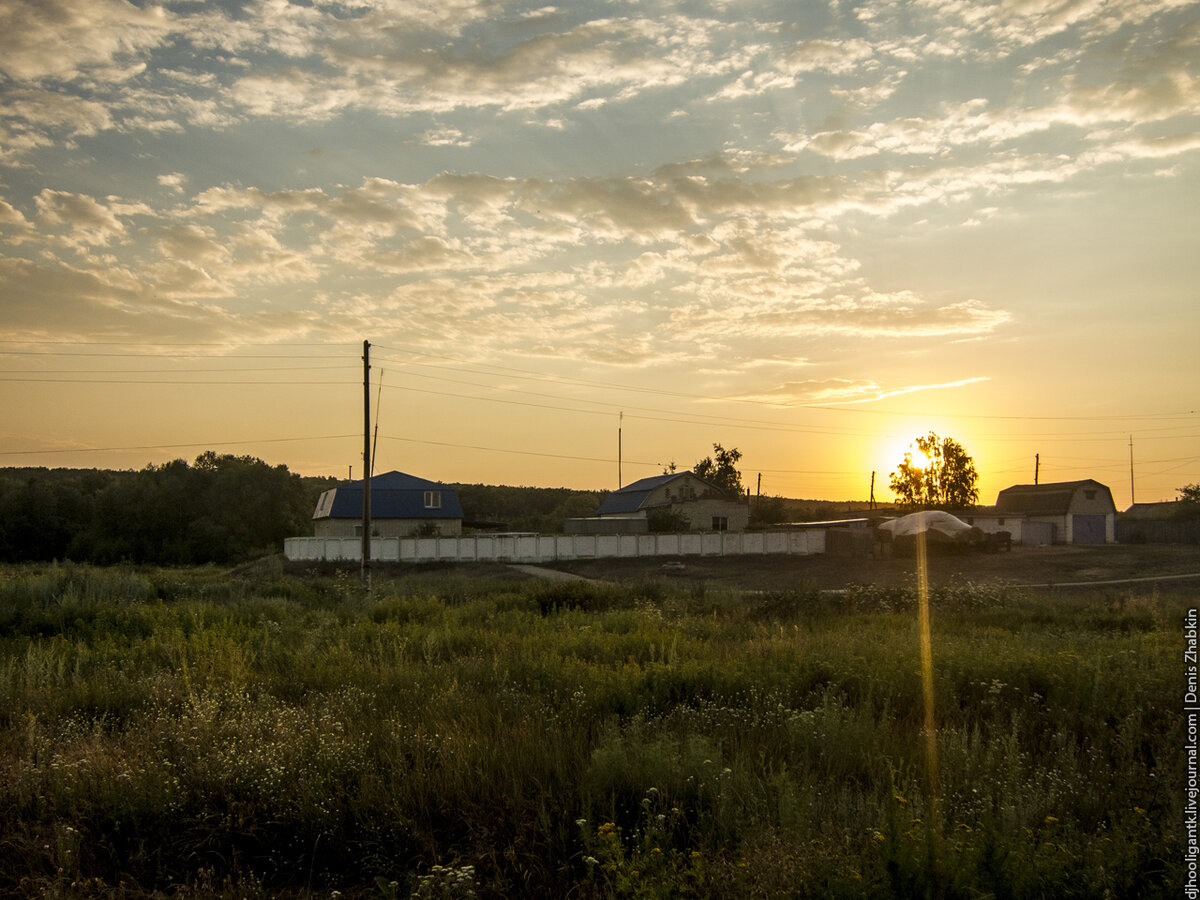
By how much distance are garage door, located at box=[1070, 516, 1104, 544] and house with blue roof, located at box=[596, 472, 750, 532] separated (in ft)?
69.6

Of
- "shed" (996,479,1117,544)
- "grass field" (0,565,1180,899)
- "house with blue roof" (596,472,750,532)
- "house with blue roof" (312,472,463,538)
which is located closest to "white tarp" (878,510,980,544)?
"shed" (996,479,1117,544)

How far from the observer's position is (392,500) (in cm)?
5791

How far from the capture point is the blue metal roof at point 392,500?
56188mm

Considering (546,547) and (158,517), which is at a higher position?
(158,517)

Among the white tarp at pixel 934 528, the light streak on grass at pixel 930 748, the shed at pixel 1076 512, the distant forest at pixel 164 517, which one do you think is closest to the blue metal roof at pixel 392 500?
the distant forest at pixel 164 517

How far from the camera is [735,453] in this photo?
87438 millimetres

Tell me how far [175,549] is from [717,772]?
2752 inches

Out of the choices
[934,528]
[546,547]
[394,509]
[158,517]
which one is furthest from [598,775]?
[158,517]

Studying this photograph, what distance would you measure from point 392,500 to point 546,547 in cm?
1608

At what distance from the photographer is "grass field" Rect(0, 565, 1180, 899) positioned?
419 centimetres

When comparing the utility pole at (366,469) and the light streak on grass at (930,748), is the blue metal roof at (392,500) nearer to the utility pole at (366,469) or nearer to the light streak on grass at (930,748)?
the utility pole at (366,469)

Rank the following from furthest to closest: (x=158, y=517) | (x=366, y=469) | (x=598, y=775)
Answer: (x=158, y=517) → (x=366, y=469) → (x=598, y=775)

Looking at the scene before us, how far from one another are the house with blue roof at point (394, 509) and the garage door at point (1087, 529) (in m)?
41.0

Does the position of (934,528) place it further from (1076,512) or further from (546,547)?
(546,547)
